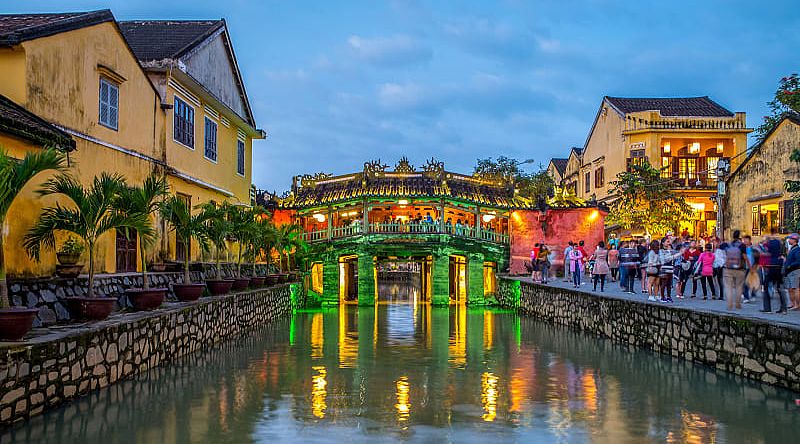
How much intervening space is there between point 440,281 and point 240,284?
14.0m

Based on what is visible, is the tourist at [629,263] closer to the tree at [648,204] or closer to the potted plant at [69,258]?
the potted plant at [69,258]

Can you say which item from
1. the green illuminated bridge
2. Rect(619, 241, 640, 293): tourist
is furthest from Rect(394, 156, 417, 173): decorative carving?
Rect(619, 241, 640, 293): tourist

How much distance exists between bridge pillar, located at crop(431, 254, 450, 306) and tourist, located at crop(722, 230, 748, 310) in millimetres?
19232

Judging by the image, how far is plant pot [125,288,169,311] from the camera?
12719 millimetres

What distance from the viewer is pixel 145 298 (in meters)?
12.9

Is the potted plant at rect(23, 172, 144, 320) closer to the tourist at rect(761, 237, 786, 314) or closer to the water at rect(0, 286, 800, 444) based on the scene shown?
the water at rect(0, 286, 800, 444)

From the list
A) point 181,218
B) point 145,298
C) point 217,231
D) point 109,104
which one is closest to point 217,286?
point 217,231

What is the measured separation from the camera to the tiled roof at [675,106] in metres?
43.5

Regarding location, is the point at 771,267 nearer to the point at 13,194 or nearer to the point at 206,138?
the point at 13,194

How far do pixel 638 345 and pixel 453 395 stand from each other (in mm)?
7045

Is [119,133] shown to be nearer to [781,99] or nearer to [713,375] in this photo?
[713,375]

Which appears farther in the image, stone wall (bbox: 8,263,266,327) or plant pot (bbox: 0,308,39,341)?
stone wall (bbox: 8,263,266,327)

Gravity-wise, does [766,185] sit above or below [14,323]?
above

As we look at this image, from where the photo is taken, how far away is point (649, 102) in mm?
45781
